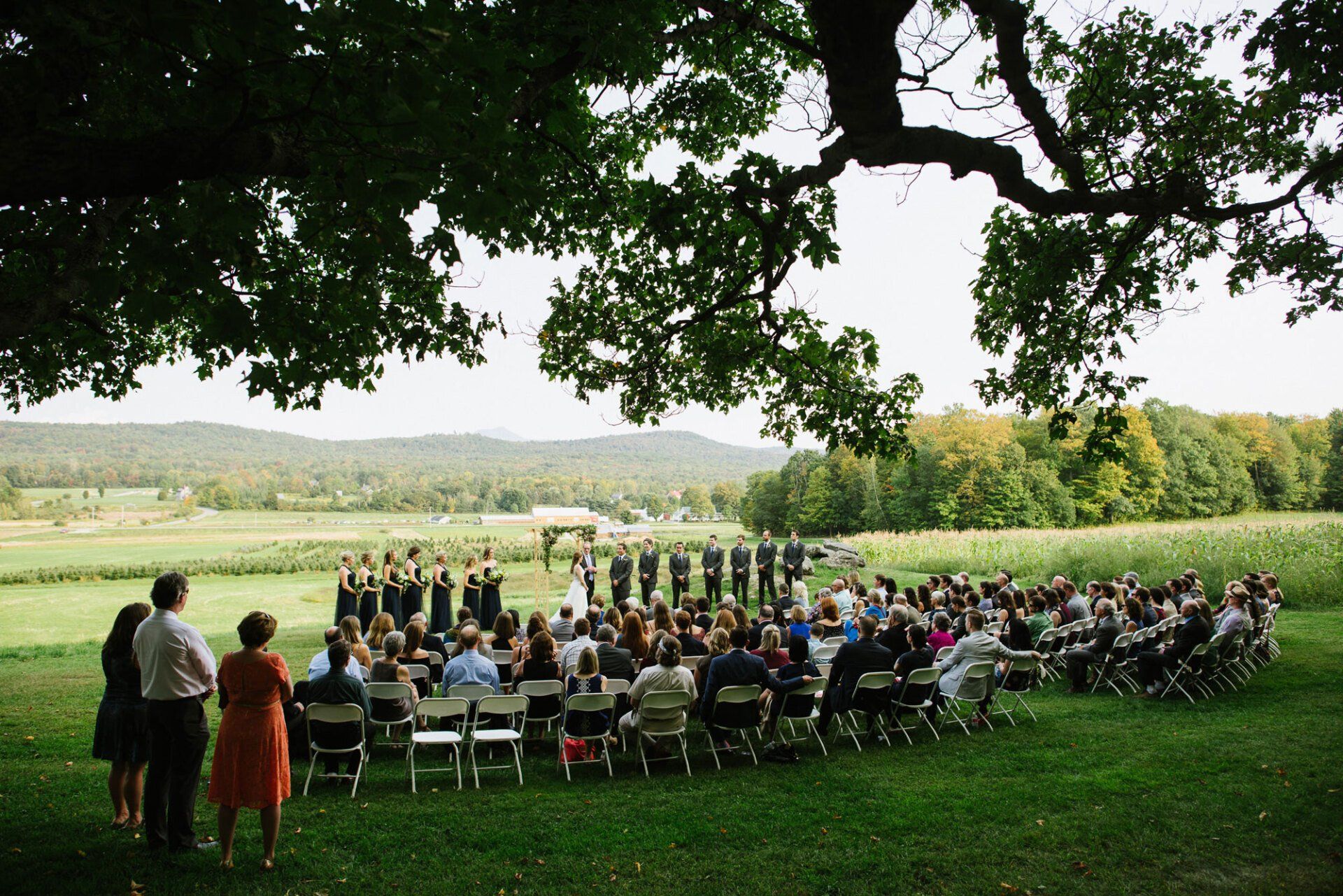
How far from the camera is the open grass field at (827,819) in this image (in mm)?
4473

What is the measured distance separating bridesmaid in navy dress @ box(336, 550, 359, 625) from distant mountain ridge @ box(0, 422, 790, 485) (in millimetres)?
76358

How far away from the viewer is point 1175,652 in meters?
9.19

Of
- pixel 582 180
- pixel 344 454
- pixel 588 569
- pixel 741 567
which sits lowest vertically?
pixel 741 567

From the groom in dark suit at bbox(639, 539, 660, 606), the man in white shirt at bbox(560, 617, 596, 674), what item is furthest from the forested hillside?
the man in white shirt at bbox(560, 617, 596, 674)

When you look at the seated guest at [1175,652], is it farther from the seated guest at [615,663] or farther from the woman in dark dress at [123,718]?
the woman in dark dress at [123,718]

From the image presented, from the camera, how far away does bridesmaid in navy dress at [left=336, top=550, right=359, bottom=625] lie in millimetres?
13102

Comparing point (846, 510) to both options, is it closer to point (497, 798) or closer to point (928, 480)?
point (928, 480)

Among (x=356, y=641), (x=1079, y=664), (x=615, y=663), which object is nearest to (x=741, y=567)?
(x=1079, y=664)

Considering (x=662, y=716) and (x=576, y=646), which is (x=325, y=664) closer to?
(x=576, y=646)

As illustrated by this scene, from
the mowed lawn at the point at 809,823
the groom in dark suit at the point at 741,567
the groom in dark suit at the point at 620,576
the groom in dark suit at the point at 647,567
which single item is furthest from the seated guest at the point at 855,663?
the groom in dark suit at the point at 647,567

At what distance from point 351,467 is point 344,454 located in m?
23.5

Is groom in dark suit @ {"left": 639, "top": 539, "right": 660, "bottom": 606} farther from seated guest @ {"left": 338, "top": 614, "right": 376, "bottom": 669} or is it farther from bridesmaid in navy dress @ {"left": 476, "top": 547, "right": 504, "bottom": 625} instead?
seated guest @ {"left": 338, "top": 614, "right": 376, "bottom": 669}

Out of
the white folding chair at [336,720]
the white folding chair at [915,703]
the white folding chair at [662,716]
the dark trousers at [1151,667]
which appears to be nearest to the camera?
the white folding chair at [336,720]

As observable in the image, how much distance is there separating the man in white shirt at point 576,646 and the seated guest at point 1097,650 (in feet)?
22.3
